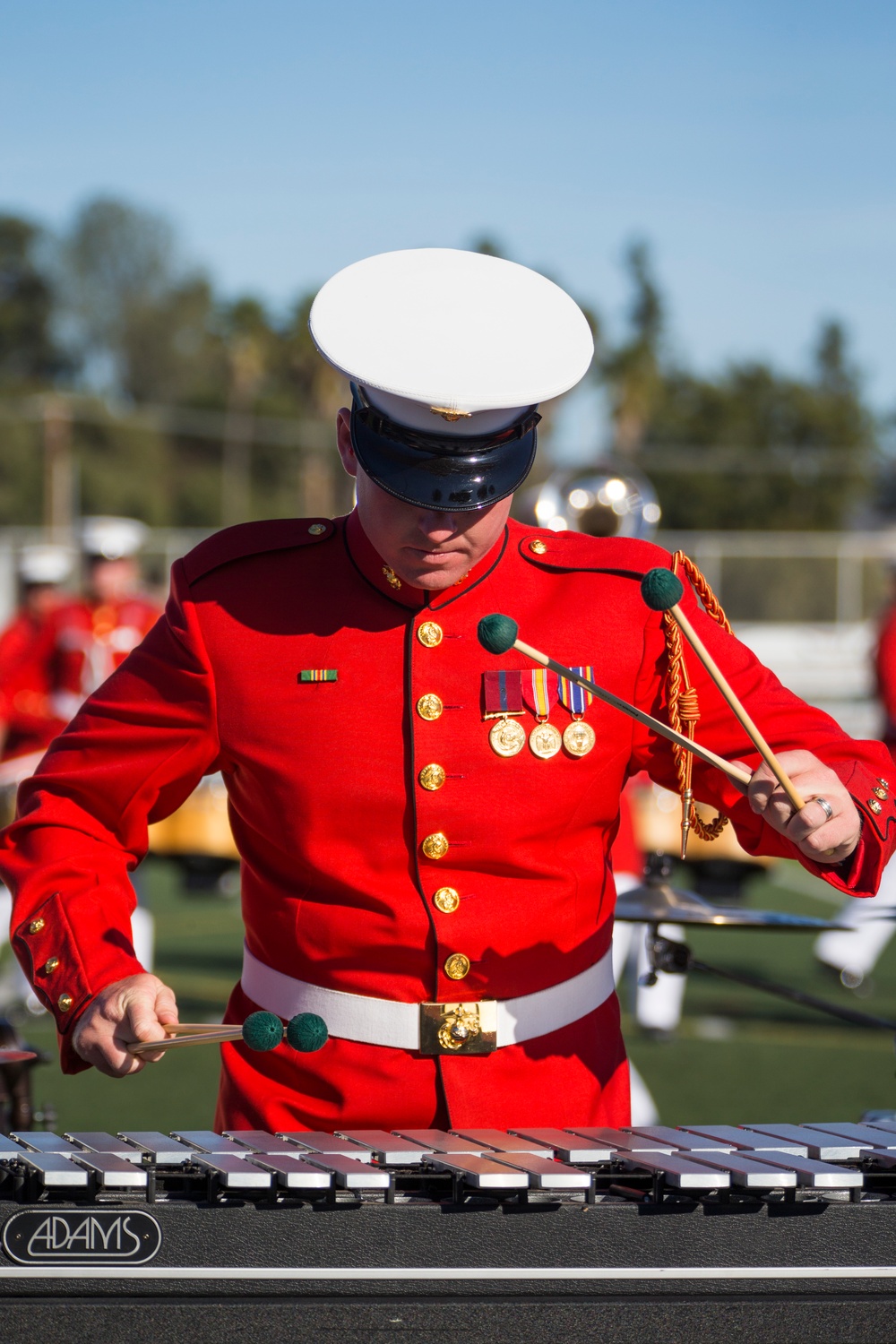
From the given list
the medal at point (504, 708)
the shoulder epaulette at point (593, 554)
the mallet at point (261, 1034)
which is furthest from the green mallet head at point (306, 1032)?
the shoulder epaulette at point (593, 554)

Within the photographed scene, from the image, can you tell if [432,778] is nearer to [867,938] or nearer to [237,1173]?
[237,1173]

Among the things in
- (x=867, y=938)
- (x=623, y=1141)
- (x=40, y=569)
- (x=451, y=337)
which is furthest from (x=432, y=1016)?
(x=40, y=569)

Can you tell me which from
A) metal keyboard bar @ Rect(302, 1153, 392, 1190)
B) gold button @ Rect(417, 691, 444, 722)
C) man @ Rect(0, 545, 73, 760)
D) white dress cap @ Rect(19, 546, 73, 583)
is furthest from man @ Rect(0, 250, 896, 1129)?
white dress cap @ Rect(19, 546, 73, 583)

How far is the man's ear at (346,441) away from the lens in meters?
2.28

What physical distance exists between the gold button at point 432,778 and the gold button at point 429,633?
0.18m

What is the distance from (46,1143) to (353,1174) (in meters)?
0.36

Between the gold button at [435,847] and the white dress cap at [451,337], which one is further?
the gold button at [435,847]

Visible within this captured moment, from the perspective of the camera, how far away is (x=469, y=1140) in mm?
1940

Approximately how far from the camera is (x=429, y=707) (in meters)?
2.30

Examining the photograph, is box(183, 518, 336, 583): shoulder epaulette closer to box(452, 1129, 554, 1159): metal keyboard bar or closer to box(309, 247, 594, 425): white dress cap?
box(309, 247, 594, 425): white dress cap

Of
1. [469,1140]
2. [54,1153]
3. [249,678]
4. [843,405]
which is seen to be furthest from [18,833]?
[843,405]

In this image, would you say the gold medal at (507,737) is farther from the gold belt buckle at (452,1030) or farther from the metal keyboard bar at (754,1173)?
the metal keyboard bar at (754,1173)

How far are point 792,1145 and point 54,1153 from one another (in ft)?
2.58

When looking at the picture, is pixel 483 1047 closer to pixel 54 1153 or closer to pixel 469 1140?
pixel 469 1140
